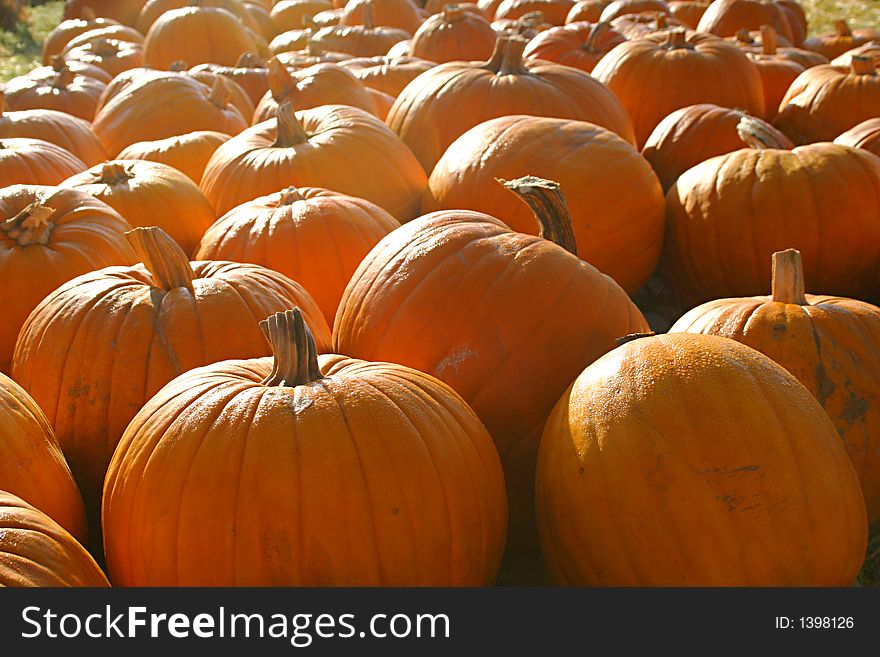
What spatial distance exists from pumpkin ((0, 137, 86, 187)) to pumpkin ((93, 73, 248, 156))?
0.70 metres

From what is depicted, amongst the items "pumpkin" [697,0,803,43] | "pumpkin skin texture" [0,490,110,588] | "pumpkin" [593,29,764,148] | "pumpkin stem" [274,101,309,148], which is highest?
"pumpkin stem" [274,101,309,148]

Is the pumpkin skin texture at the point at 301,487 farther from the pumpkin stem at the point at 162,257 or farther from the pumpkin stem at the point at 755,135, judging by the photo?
the pumpkin stem at the point at 755,135

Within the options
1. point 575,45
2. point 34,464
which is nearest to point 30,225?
point 34,464

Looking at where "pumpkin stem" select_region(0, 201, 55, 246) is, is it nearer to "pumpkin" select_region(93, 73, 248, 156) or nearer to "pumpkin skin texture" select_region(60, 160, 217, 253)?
"pumpkin skin texture" select_region(60, 160, 217, 253)

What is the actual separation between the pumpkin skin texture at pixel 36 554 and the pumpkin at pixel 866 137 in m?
3.27

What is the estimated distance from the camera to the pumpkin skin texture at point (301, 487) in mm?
1751

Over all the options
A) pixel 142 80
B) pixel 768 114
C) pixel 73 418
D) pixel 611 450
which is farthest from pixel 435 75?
pixel 611 450

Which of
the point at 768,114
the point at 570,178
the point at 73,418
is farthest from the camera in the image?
the point at 768,114

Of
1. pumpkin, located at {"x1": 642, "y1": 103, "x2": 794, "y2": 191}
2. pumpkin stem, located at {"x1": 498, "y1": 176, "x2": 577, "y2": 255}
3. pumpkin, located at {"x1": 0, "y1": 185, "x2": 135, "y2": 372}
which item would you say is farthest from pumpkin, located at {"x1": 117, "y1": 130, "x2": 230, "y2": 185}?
pumpkin stem, located at {"x1": 498, "y1": 176, "x2": 577, "y2": 255}

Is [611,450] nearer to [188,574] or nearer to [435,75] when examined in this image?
[188,574]

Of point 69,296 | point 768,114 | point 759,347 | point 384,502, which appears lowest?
point 768,114

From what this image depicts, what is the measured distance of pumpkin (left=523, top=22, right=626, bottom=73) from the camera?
5.55 meters

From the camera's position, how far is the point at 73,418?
2.38 m

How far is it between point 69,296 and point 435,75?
2205 millimetres
